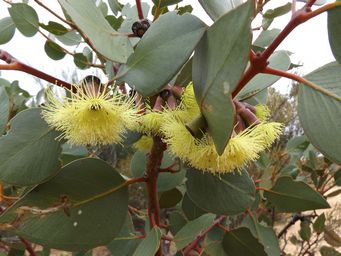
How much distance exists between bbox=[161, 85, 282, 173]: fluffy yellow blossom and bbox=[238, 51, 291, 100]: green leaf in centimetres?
15

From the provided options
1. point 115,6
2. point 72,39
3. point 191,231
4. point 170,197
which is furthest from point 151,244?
point 115,6

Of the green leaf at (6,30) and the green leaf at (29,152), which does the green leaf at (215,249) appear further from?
the green leaf at (6,30)

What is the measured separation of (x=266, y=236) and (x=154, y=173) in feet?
1.39

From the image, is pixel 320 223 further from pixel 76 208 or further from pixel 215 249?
pixel 76 208

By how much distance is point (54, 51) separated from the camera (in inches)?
42.9

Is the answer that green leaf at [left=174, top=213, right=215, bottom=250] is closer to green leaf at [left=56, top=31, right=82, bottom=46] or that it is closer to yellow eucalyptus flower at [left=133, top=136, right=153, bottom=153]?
yellow eucalyptus flower at [left=133, top=136, right=153, bottom=153]

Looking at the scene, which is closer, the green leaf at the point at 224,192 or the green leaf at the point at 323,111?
the green leaf at the point at 323,111

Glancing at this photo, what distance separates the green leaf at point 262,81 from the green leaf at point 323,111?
181 mm

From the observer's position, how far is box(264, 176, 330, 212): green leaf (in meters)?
0.85

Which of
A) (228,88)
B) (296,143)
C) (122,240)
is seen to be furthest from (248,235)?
(296,143)

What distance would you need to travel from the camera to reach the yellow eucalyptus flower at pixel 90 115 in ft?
2.00

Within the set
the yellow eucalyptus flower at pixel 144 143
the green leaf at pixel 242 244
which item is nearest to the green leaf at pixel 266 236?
the green leaf at pixel 242 244

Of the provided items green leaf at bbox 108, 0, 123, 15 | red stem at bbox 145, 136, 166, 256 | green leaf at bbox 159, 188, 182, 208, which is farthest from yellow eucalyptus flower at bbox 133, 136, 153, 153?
green leaf at bbox 108, 0, 123, 15

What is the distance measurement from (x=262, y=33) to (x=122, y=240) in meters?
0.59
